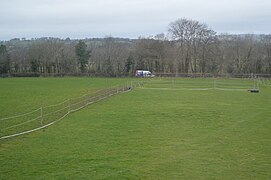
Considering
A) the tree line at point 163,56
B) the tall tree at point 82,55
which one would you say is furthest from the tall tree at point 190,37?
the tall tree at point 82,55

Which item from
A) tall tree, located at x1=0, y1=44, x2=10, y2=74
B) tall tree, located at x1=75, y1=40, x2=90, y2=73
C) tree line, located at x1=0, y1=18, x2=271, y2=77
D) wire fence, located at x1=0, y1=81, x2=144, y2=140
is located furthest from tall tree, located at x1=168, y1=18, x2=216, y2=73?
wire fence, located at x1=0, y1=81, x2=144, y2=140

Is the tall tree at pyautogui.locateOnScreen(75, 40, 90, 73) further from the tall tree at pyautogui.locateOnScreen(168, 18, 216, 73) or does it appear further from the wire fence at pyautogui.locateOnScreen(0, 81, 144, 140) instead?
the wire fence at pyautogui.locateOnScreen(0, 81, 144, 140)

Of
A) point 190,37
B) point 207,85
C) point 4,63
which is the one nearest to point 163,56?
point 190,37

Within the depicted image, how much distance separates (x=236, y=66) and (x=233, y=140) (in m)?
70.5

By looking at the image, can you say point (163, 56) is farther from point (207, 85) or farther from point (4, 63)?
point (4, 63)

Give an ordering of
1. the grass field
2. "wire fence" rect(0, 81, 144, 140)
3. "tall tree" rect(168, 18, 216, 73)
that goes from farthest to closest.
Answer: "tall tree" rect(168, 18, 216, 73) → "wire fence" rect(0, 81, 144, 140) → the grass field

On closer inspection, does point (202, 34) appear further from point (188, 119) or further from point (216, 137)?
point (216, 137)

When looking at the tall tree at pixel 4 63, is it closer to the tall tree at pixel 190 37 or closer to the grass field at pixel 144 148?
the tall tree at pixel 190 37

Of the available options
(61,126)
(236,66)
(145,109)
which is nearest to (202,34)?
(236,66)

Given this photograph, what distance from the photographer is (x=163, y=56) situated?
285ft

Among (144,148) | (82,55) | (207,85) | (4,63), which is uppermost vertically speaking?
(82,55)

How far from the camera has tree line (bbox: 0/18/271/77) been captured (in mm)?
82062

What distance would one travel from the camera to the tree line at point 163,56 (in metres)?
82.1

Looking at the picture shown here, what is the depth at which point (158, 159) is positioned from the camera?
12.2 m
